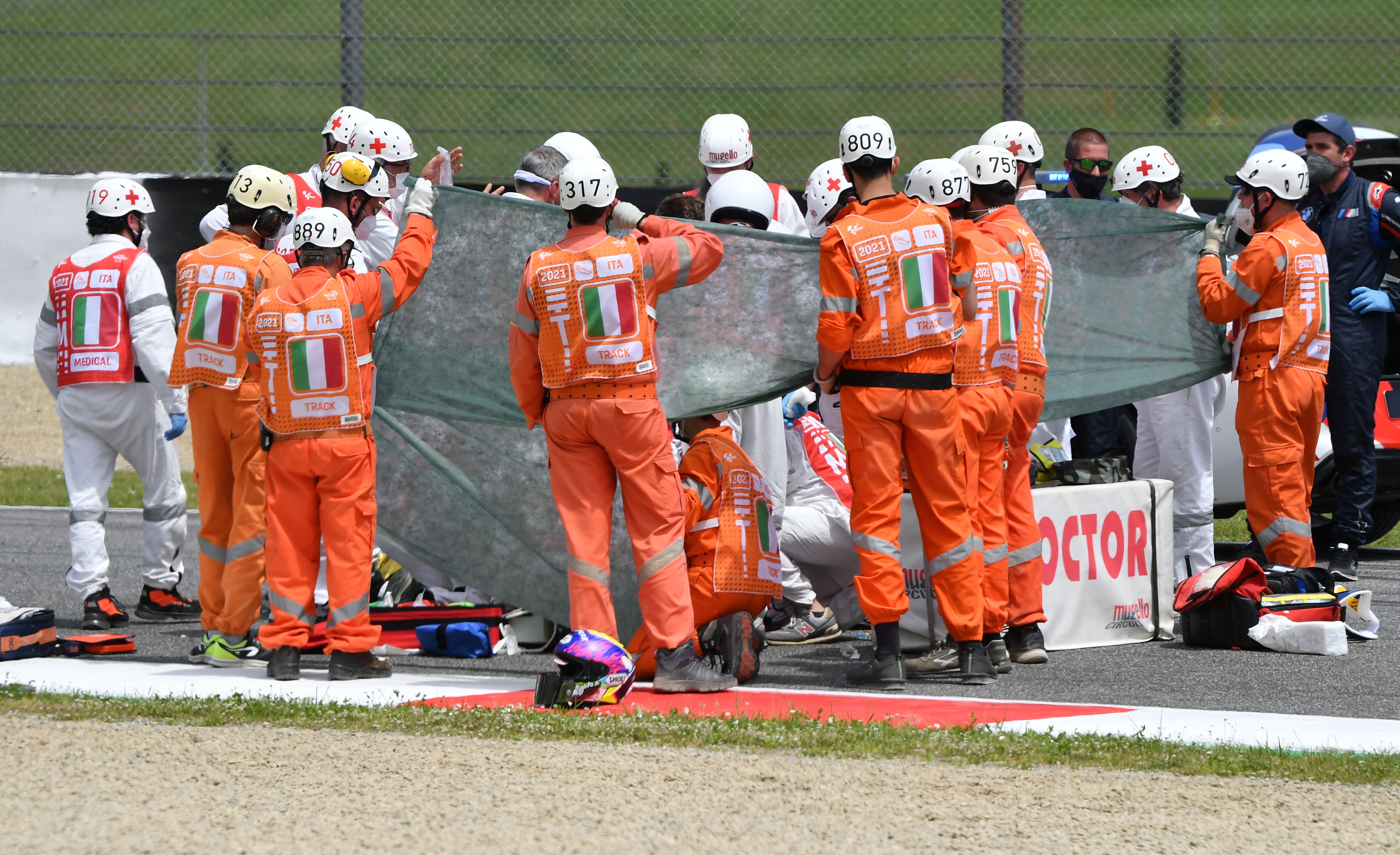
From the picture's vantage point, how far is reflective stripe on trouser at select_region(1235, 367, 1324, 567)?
787 cm

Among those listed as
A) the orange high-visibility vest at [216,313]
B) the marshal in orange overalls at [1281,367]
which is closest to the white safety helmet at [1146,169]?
the marshal in orange overalls at [1281,367]

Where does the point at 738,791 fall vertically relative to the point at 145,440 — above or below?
below

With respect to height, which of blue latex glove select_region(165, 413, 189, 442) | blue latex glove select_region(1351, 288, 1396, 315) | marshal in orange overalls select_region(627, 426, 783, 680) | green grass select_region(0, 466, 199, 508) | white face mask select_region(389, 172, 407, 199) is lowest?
marshal in orange overalls select_region(627, 426, 783, 680)

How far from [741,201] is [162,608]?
3.72m

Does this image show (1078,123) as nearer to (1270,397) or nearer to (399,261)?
(1270,397)

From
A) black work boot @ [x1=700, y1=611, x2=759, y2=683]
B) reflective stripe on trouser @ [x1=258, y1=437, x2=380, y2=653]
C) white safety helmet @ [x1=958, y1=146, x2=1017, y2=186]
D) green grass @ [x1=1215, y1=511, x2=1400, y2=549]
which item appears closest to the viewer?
black work boot @ [x1=700, y1=611, x2=759, y2=683]

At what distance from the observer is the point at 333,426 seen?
667 centimetres

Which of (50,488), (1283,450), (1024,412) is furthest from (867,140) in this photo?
(50,488)

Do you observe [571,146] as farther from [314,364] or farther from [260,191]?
[314,364]

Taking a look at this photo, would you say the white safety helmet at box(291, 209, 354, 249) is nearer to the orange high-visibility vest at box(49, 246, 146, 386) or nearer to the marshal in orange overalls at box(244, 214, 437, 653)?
the marshal in orange overalls at box(244, 214, 437, 653)

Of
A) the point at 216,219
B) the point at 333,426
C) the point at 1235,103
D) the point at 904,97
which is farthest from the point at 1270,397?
the point at 904,97

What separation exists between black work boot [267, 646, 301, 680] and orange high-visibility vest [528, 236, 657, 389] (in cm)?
Result: 162

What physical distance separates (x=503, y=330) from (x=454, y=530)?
0.91 metres

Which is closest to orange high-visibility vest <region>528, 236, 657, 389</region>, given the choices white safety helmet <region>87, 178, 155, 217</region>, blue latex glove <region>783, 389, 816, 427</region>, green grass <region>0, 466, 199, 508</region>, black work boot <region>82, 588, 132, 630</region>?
blue latex glove <region>783, 389, 816, 427</region>
